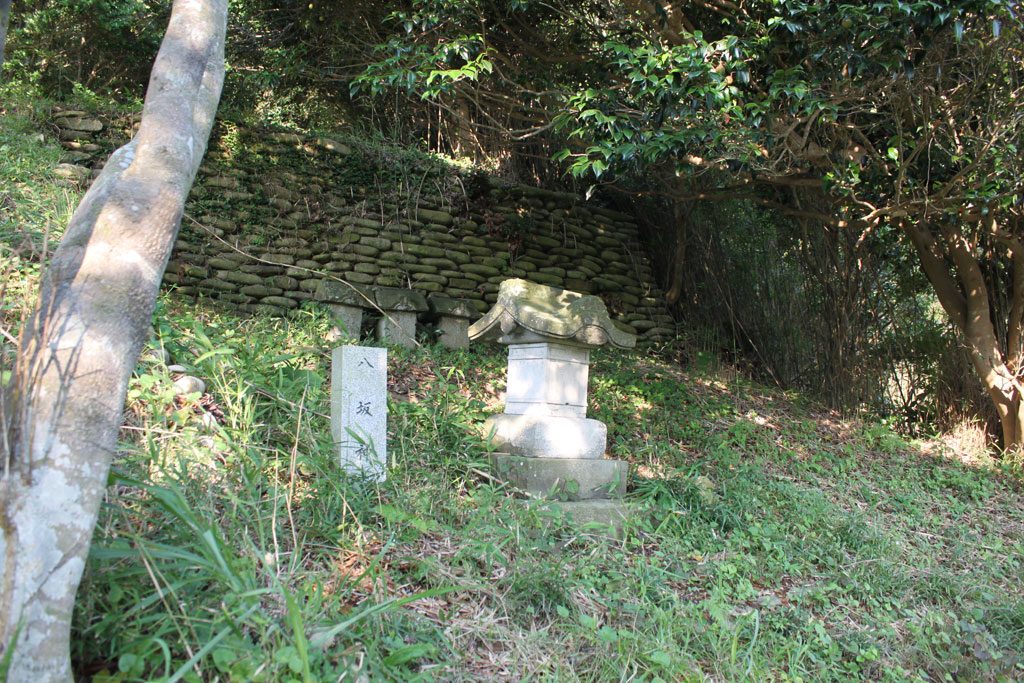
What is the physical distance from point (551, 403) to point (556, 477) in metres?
0.46

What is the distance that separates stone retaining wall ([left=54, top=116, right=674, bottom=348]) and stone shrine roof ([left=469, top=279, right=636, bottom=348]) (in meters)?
2.23

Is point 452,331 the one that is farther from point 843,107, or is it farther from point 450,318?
point 843,107

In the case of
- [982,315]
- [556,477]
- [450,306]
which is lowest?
[556,477]

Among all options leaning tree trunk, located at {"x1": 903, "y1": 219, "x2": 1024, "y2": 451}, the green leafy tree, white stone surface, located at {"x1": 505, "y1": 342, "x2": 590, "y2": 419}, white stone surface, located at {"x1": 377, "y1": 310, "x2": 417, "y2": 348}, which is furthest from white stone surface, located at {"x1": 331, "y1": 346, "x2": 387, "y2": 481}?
leaning tree trunk, located at {"x1": 903, "y1": 219, "x2": 1024, "y2": 451}

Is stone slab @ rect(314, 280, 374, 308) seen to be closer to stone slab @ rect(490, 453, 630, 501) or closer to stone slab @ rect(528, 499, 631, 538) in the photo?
stone slab @ rect(490, 453, 630, 501)

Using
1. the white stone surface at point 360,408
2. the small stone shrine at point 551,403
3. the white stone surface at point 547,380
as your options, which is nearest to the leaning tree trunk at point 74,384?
the white stone surface at point 360,408

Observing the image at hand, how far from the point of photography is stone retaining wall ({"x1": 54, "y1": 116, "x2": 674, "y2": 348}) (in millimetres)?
6543

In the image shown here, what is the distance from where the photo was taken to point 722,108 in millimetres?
4520

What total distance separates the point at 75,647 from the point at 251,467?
112cm

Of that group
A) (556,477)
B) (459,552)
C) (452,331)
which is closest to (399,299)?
(452,331)

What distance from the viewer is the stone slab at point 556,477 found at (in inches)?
162

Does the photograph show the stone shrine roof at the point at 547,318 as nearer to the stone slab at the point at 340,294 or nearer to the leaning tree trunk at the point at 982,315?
the stone slab at the point at 340,294

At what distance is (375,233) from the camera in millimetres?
7270

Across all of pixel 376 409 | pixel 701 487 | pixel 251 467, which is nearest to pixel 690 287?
pixel 701 487
